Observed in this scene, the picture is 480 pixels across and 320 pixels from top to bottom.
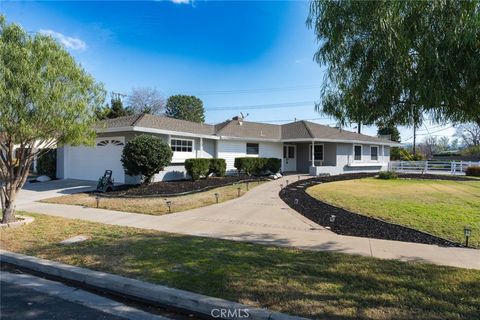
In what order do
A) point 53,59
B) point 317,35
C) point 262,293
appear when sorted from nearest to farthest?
point 262,293
point 317,35
point 53,59

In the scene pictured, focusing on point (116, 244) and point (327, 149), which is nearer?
point (116, 244)

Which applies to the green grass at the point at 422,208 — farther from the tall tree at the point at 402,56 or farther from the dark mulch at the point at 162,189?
the dark mulch at the point at 162,189

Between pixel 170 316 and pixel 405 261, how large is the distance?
→ 13.2 feet

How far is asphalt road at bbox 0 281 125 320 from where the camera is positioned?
3.90 meters

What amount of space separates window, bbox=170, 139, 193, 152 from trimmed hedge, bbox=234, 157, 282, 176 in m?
3.40

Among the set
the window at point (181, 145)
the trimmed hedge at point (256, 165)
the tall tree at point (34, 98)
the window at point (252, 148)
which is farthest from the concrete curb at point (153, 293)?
the window at point (252, 148)

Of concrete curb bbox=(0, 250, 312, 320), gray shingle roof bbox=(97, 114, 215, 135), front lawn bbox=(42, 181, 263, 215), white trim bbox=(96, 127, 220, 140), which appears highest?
gray shingle roof bbox=(97, 114, 215, 135)

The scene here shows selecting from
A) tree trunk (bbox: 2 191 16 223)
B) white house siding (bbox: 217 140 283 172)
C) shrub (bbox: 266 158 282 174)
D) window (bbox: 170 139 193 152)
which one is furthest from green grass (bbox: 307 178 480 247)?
tree trunk (bbox: 2 191 16 223)

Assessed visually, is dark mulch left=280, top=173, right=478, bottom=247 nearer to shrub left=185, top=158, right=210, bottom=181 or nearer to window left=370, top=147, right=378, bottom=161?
shrub left=185, top=158, right=210, bottom=181

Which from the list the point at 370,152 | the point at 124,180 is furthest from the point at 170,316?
the point at 370,152

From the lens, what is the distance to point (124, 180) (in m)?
17.0

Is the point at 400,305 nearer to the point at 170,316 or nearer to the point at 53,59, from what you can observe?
the point at 170,316

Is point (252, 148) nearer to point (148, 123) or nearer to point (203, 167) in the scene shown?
point (203, 167)

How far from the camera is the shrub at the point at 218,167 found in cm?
2009
